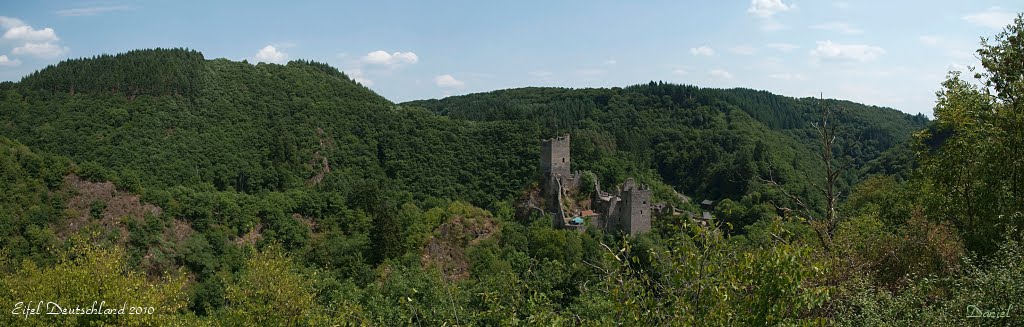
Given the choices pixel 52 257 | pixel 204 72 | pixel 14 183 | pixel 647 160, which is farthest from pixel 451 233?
pixel 204 72

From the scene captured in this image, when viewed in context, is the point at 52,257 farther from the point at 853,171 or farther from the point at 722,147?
the point at 853,171

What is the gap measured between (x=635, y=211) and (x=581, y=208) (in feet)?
18.6

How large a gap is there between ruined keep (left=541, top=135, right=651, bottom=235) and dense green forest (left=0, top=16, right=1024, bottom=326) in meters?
1.29

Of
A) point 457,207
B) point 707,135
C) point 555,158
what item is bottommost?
point 457,207

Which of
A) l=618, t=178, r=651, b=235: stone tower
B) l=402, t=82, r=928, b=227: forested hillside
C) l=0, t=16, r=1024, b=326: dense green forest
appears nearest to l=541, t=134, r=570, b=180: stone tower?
l=0, t=16, r=1024, b=326: dense green forest

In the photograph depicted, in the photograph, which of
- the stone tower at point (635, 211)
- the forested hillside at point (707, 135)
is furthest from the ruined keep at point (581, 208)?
the forested hillside at point (707, 135)

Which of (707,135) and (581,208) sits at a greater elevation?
(707,135)

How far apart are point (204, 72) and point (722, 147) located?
68.6 m

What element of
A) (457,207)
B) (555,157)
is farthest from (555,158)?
(457,207)

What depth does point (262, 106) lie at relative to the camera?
8538cm

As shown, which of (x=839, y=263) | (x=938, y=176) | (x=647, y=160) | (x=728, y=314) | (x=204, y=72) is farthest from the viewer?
(x=204, y=72)

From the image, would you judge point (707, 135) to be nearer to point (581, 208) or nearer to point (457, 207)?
point (581, 208)

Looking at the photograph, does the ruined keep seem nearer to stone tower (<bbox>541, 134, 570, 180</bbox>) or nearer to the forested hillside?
stone tower (<bbox>541, 134, 570, 180</bbox>)

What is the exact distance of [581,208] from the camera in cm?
4669
